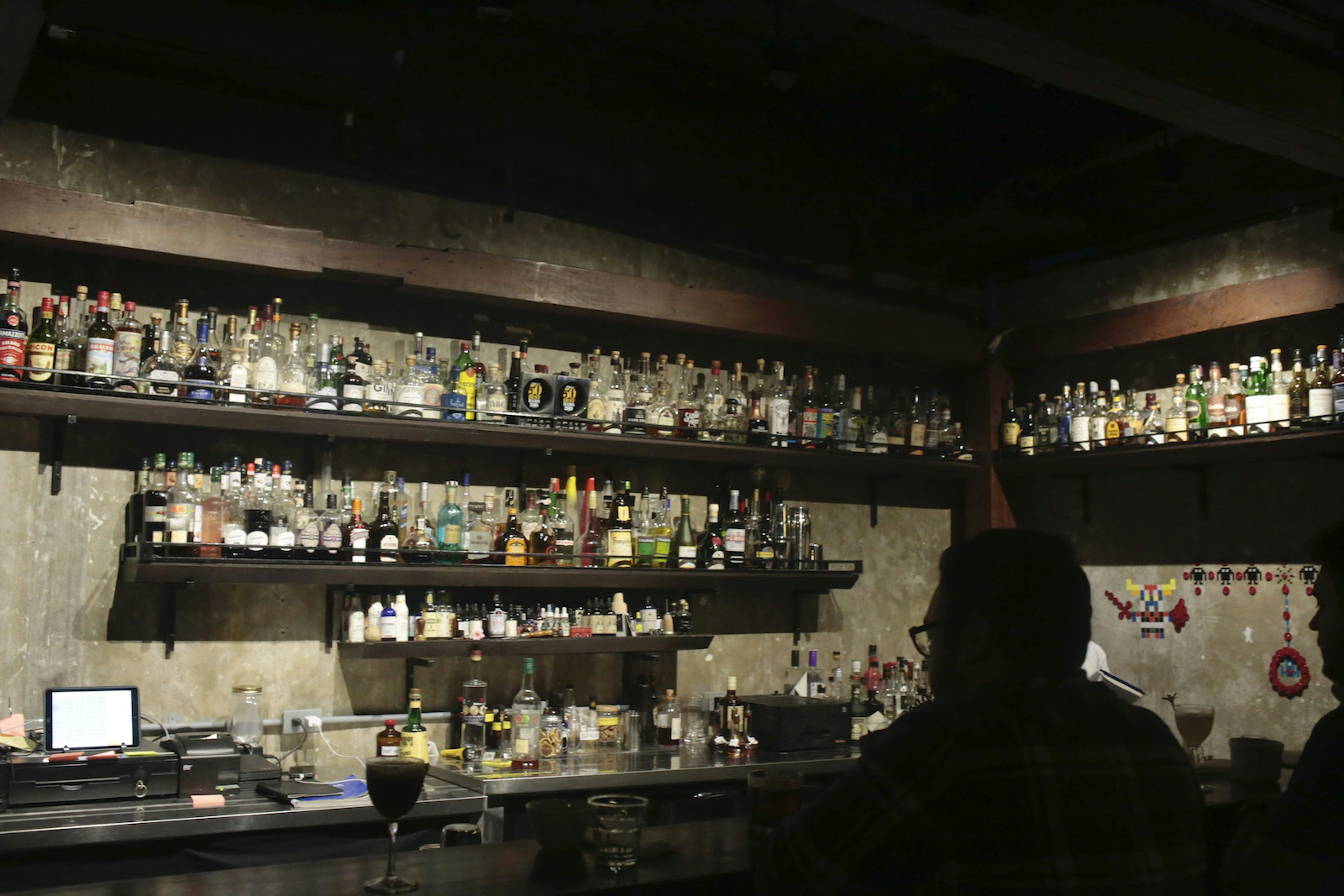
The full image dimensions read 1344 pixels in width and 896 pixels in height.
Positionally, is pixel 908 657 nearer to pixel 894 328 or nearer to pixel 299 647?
pixel 894 328

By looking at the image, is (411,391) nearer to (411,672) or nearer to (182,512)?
(182,512)

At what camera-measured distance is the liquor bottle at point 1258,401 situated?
4043 millimetres

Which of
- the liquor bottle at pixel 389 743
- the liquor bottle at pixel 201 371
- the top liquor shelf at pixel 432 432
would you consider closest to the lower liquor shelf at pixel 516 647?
the liquor bottle at pixel 389 743

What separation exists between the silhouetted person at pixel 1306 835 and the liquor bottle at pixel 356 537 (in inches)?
106

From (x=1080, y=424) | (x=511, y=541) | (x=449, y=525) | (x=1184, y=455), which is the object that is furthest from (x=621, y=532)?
(x=1184, y=455)

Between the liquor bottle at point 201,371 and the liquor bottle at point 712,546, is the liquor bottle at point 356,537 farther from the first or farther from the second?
the liquor bottle at point 712,546

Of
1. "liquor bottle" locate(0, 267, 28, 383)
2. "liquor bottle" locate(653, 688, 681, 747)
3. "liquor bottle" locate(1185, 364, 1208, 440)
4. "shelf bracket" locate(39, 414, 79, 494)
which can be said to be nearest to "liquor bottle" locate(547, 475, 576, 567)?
"liquor bottle" locate(653, 688, 681, 747)

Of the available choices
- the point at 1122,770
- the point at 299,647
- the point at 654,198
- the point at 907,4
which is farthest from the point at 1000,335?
the point at 1122,770

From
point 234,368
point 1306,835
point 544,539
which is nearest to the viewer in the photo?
point 1306,835

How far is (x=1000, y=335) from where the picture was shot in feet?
16.7

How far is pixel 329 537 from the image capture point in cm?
360

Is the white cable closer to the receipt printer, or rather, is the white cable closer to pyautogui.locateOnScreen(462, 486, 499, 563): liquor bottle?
the receipt printer

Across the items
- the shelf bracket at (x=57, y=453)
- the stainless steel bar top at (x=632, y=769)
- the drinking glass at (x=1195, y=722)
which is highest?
the shelf bracket at (x=57, y=453)

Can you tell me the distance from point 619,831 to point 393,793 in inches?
14.5
